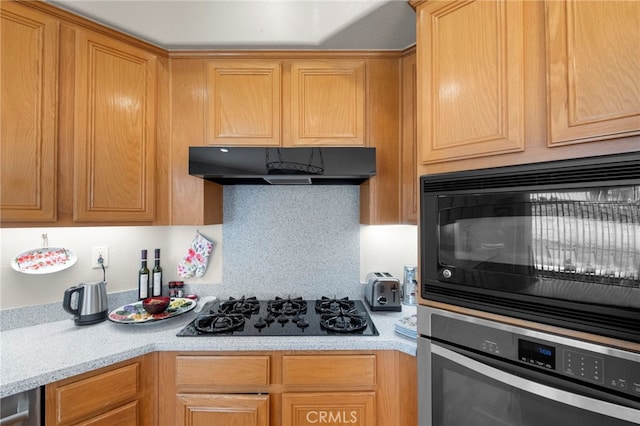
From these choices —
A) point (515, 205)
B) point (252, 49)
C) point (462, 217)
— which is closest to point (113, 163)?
point (252, 49)

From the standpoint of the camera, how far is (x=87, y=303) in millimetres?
1378

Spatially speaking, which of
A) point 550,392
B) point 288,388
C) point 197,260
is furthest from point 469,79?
point 197,260

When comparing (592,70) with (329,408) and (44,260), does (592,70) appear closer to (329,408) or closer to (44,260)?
(329,408)

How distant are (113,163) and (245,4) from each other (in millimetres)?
985

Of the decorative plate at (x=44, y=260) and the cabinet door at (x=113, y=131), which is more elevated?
the cabinet door at (x=113, y=131)

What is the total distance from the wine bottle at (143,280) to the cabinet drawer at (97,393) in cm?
60

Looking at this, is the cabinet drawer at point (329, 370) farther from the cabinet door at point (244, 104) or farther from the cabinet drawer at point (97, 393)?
the cabinet door at point (244, 104)

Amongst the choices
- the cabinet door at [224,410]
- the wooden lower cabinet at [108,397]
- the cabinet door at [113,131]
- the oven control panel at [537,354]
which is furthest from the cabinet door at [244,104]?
the oven control panel at [537,354]

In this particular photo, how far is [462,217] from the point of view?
0.96 metres

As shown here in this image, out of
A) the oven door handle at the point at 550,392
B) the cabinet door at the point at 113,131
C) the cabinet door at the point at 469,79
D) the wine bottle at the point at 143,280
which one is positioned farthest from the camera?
the wine bottle at the point at 143,280

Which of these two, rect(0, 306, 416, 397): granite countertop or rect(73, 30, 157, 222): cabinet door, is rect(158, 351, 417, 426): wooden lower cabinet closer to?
rect(0, 306, 416, 397): granite countertop

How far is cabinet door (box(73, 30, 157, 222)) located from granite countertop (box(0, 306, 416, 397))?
0.55 meters

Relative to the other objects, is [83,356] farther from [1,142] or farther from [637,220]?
[637,220]

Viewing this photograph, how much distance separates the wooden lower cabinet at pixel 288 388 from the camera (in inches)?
46.8
